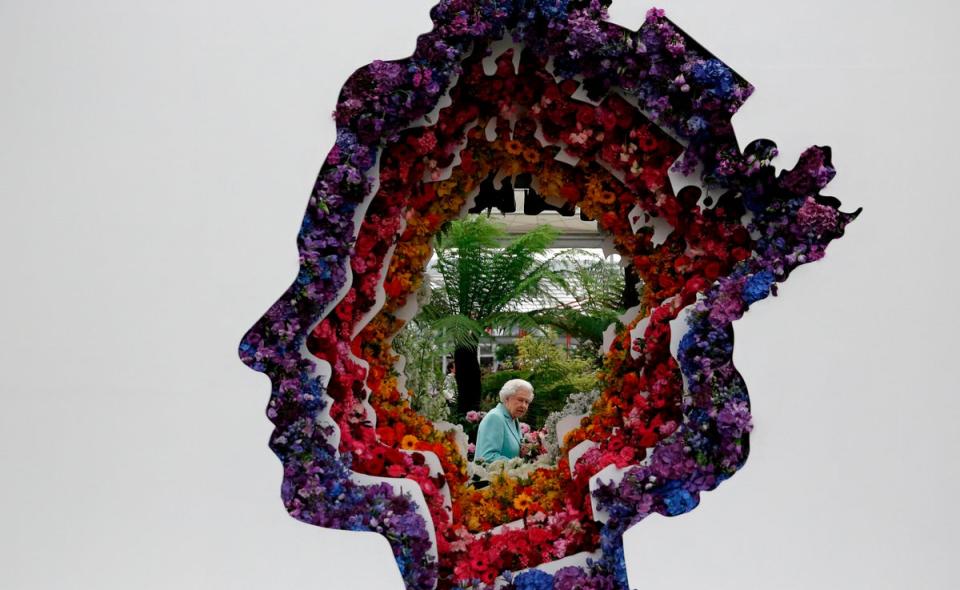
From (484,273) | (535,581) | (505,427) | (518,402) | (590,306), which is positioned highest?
(484,273)

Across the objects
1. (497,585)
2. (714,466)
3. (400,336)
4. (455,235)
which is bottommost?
(497,585)

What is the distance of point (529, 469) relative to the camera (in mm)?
4508

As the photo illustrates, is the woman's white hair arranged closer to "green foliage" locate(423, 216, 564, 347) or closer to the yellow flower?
the yellow flower

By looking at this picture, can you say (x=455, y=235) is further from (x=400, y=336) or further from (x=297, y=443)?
(x=297, y=443)

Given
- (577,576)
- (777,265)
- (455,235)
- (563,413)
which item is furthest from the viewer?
(455,235)

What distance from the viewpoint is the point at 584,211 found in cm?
421

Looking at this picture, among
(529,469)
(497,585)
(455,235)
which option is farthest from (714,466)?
(455,235)

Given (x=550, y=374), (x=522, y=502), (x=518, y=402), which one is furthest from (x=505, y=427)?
(x=550, y=374)

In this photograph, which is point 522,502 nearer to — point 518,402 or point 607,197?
point 607,197

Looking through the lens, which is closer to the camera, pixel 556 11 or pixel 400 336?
pixel 556 11

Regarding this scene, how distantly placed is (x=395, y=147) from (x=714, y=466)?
1880 mm

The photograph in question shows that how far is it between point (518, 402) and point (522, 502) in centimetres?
161

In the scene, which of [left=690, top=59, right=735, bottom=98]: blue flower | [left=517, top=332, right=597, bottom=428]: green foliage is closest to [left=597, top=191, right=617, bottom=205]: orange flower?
[left=690, top=59, right=735, bottom=98]: blue flower

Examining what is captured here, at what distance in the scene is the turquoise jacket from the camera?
5.68 metres
